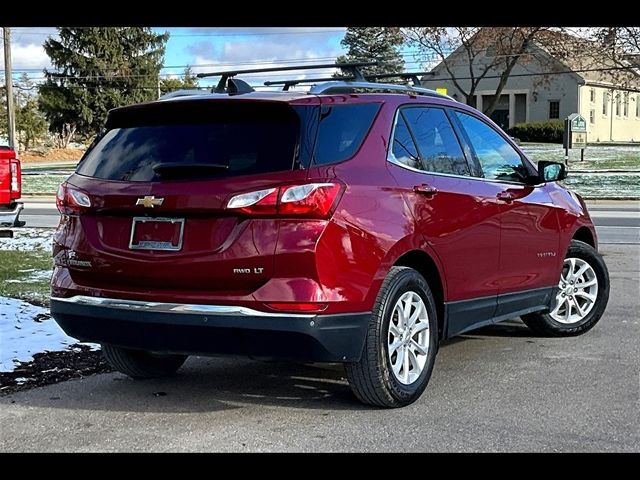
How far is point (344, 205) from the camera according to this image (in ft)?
14.8

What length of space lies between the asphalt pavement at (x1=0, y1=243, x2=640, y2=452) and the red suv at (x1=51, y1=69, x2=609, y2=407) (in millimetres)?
291

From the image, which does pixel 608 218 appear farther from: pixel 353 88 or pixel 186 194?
pixel 186 194

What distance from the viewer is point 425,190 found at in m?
5.17

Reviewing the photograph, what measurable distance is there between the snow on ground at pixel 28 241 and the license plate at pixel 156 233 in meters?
8.26

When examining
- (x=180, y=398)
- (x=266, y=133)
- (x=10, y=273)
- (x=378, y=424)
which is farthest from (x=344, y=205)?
(x=10, y=273)

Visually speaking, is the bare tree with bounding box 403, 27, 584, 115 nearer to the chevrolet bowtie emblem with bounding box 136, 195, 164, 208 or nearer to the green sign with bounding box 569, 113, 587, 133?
the green sign with bounding box 569, 113, 587, 133

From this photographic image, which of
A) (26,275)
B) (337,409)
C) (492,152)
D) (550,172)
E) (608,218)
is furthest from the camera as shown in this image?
(608,218)

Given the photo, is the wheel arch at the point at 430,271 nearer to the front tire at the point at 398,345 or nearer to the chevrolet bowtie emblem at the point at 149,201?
the front tire at the point at 398,345

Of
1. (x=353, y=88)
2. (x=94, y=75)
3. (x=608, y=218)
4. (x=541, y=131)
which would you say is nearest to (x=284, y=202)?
(x=353, y=88)

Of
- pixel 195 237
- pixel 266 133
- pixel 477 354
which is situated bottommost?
pixel 477 354

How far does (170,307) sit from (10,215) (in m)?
5.06

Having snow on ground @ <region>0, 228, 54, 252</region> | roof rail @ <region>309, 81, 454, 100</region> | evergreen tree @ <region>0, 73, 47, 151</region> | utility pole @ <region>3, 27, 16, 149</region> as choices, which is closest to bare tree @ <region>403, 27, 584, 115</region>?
utility pole @ <region>3, 27, 16, 149</region>

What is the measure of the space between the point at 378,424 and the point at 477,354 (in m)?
1.98
